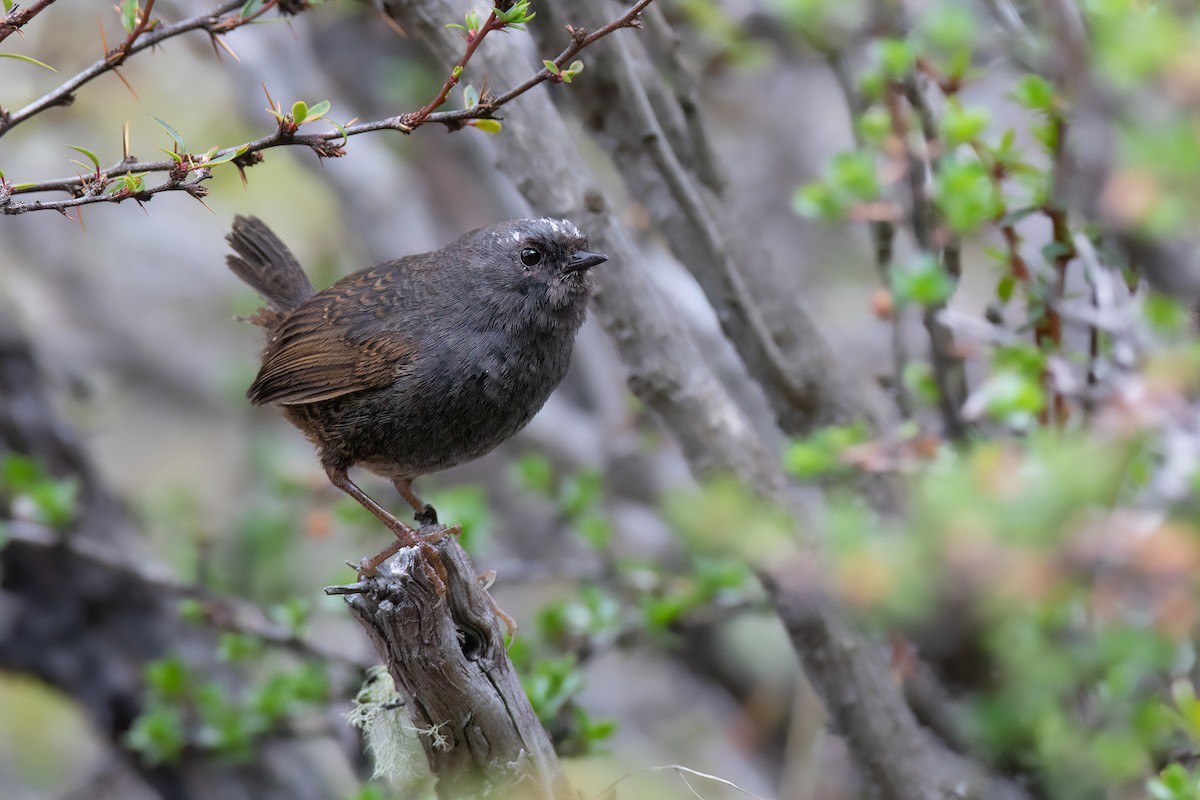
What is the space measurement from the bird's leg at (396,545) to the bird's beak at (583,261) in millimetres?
936

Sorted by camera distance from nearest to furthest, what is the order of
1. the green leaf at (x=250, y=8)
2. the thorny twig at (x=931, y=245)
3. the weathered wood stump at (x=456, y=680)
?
1. the green leaf at (x=250, y=8)
2. the weathered wood stump at (x=456, y=680)
3. the thorny twig at (x=931, y=245)

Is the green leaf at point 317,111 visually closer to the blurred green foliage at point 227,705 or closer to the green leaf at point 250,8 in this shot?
the green leaf at point 250,8

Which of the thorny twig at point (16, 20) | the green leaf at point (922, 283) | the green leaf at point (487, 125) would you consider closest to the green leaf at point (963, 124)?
the green leaf at point (922, 283)

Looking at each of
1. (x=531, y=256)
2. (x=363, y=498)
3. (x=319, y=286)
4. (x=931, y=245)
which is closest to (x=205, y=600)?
(x=363, y=498)

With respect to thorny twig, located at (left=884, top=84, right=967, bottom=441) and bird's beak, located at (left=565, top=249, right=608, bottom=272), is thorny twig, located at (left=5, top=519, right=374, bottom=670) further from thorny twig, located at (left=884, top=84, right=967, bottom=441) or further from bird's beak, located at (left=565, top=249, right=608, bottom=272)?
thorny twig, located at (left=884, top=84, right=967, bottom=441)

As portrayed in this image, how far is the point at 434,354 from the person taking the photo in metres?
3.52

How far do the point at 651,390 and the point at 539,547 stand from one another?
2.40 metres

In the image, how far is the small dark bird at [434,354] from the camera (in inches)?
137

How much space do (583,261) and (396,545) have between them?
102 centimetres

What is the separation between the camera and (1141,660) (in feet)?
9.34

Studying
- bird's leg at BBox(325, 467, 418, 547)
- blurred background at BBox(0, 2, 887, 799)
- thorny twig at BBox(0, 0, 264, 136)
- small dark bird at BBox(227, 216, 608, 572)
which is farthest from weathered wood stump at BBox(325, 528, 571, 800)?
blurred background at BBox(0, 2, 887, 799)

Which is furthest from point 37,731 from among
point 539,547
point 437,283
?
point 437,283

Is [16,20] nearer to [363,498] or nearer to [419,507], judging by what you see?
[363,498]

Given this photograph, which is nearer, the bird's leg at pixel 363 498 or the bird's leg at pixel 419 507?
the bird's leg at pixel 363 498
